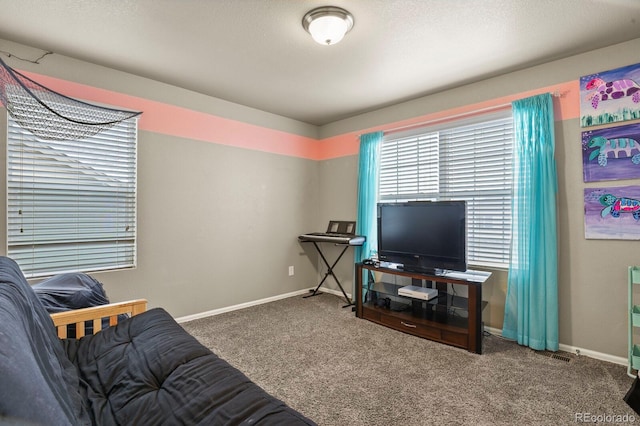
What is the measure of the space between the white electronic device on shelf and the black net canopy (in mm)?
3102

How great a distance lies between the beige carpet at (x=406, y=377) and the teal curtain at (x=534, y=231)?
0.25 metres

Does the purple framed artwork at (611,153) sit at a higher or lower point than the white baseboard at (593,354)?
higher

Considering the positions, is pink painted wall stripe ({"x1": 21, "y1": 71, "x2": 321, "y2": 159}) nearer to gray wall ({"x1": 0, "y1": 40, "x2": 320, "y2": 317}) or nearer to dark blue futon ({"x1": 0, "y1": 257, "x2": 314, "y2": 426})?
gray wall ({"x1": 0, "y1": 40, "x2": 320, "y2": 317})

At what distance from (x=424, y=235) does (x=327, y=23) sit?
2.11m

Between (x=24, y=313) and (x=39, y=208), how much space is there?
2034 millimetres

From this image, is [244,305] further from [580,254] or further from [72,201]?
[580,254]

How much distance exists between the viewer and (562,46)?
249cm

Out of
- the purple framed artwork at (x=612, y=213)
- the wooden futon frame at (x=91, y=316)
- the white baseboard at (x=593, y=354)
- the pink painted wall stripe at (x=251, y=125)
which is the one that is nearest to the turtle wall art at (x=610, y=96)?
the pink painted wall stripe at (x=251, y=125)

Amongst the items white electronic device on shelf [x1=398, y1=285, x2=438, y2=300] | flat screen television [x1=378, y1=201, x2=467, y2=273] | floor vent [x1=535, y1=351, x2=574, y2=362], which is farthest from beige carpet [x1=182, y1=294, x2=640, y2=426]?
flat screen television [x1=378, y1=201, x2=467, y2=273]

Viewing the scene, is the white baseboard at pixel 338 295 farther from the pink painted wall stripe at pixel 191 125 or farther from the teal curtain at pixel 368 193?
the pink painted wall stripe at pixel 191 125

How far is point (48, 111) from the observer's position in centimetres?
207

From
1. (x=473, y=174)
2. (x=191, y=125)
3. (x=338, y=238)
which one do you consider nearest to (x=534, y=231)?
(x=473, y=174)

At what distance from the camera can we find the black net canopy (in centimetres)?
169

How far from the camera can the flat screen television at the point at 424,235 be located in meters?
2.93
